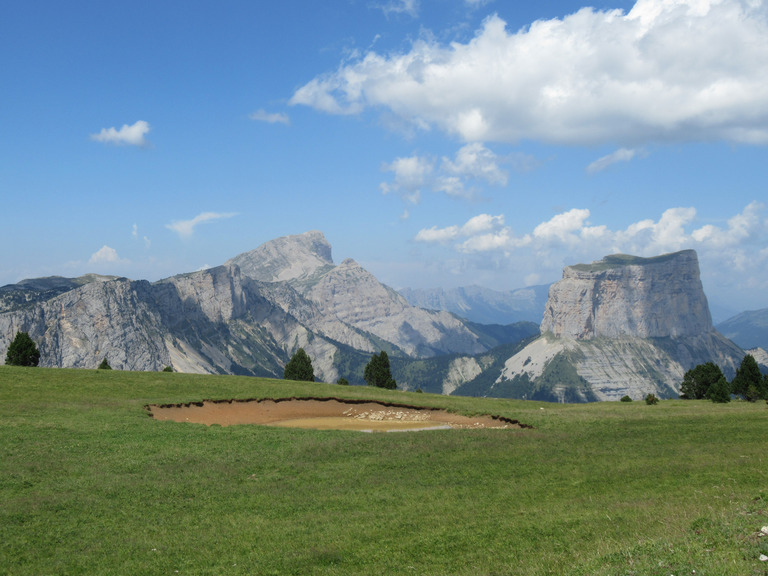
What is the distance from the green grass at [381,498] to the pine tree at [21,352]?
5058 cm

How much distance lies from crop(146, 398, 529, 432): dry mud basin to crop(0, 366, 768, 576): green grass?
9.02 m

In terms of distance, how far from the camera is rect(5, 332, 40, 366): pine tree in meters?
90.6

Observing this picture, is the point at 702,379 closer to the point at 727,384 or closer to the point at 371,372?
the point at 727,384

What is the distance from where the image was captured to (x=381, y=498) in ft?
90.0

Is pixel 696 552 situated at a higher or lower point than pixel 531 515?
higher

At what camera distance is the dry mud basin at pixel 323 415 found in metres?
55.6

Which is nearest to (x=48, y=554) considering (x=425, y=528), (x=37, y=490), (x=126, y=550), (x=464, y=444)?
(x=126, y=550)

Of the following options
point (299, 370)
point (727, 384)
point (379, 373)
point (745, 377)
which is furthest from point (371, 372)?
point (745, 377)

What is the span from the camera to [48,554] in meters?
20.9

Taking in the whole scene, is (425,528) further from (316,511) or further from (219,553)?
(219,553)

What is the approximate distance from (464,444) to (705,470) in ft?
49.7

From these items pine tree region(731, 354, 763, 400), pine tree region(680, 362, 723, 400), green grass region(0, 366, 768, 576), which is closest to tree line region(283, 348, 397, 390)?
pine tree region(680, 362, 723, 400)

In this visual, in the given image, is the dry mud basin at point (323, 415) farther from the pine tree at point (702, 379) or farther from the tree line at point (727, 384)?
the pine tree at point (702, 379)

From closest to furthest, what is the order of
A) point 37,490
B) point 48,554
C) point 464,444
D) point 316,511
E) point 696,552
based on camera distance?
point 696,552, point 48,554, point 316,511, point 37,490, point 464,444
